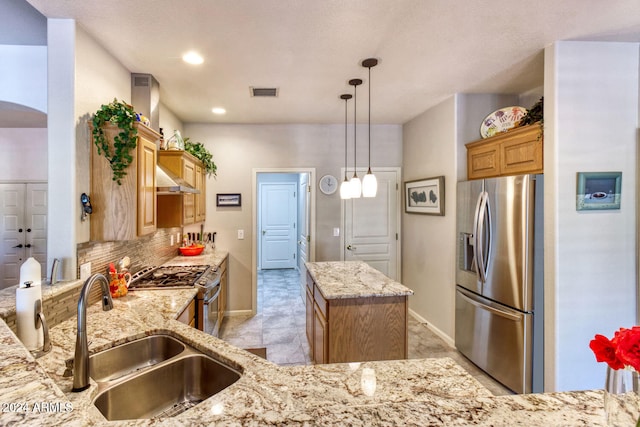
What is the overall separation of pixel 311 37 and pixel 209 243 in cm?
309

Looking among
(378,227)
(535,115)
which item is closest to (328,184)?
(378,227)

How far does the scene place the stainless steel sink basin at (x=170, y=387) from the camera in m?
1.26

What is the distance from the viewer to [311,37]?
7.05 ft

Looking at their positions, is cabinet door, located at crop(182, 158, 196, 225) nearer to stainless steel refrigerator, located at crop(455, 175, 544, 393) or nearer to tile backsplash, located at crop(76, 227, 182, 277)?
tile backsplash, located at crop(76, 227, 182, 277)

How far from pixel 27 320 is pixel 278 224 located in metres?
6.22

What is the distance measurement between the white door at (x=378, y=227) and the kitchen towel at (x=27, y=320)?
3.57 m

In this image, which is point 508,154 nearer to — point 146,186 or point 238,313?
point 146,186

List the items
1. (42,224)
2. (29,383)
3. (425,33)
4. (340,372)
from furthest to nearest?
(42,224) → (425,33) → (340,372) → (29,383)

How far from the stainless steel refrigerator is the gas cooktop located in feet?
8.43

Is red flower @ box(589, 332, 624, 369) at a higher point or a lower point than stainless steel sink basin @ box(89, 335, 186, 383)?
higher

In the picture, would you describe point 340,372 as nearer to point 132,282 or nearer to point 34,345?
point 34,345

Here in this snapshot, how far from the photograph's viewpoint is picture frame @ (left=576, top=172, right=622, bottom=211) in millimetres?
2252

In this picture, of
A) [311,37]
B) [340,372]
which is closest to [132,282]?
[340,372]

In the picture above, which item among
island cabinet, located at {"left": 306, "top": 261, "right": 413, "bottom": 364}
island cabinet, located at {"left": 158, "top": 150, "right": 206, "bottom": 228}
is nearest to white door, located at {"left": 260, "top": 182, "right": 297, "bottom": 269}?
island cabinet, located at {"left": 158, "top": 150, "right": 206, "bottom": 228}
